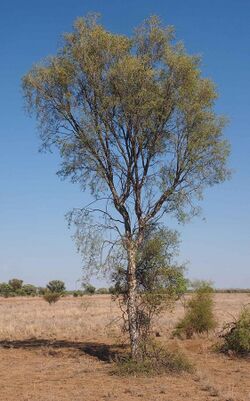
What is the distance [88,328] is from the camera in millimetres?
33344

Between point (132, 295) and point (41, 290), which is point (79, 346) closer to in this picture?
point (132, 295)

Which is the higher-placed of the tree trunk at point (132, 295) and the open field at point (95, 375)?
the tree trunk at point (132, 295)

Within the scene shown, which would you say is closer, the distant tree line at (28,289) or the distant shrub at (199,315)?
the distant shrub at (199,315)

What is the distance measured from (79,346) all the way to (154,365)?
24.5 feet

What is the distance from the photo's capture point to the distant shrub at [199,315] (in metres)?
29.2

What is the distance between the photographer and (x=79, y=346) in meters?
24.6

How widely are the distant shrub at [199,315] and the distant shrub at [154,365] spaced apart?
10.4 m

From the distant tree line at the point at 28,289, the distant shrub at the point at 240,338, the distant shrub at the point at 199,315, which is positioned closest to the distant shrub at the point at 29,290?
the distant tree line at the point at 28,289

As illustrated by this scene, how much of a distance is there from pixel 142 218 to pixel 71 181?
3.14 metres

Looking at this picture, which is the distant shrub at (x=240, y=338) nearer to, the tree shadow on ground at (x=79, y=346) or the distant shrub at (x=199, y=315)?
the tree shadow on ground at (x=79, y=346)

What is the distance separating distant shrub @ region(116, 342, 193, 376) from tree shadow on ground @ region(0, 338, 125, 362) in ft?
6.99

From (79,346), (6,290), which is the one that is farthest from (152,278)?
(6,290)

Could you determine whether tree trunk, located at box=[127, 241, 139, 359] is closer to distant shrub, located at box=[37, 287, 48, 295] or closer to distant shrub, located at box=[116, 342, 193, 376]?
distant shrub, located at box=[116, 342, 193, 376]

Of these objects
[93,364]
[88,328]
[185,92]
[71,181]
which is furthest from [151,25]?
[88,328]
